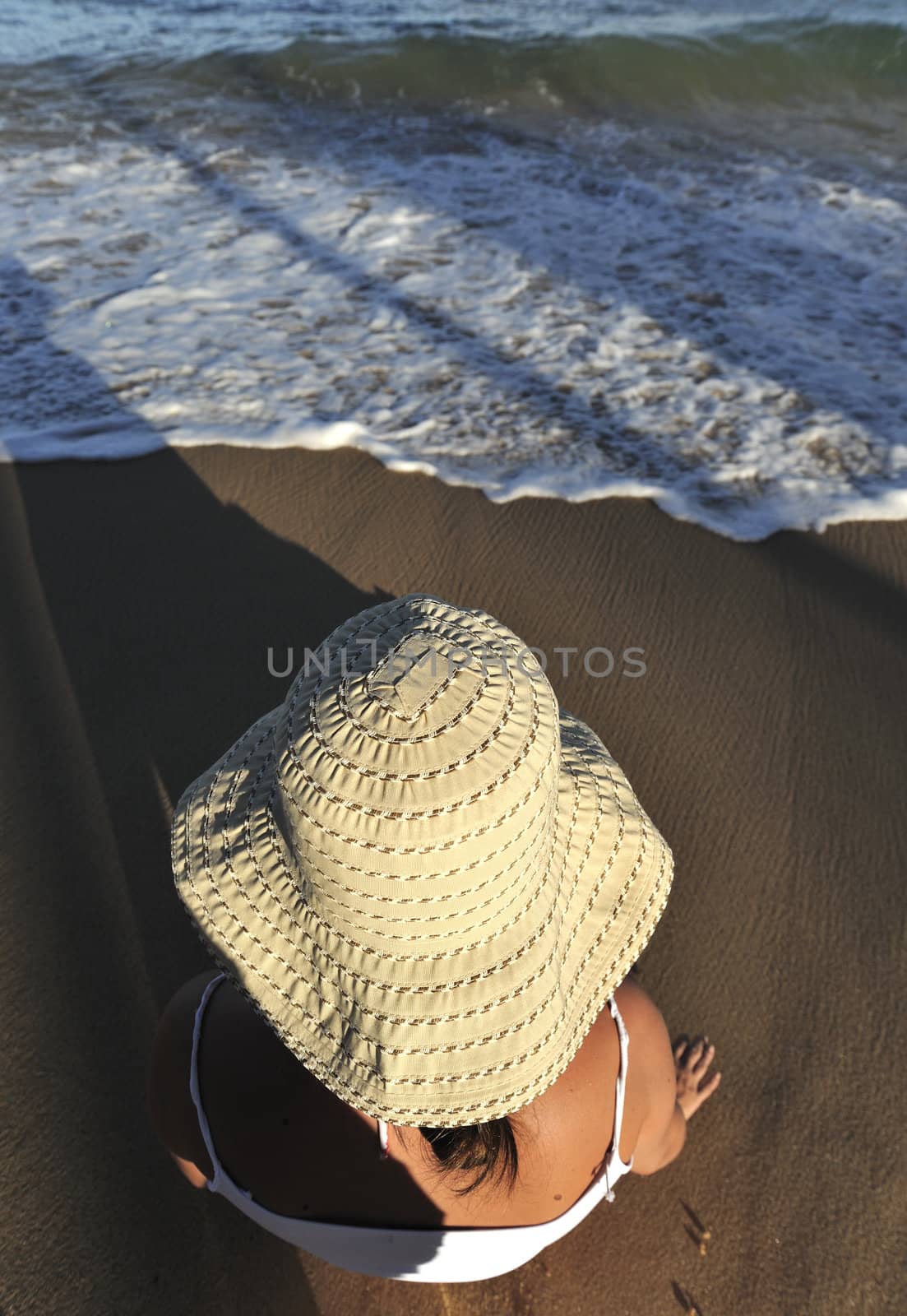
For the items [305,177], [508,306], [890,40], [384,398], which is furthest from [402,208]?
[890,40]

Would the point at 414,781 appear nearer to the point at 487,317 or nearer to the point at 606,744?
the point at 606,744

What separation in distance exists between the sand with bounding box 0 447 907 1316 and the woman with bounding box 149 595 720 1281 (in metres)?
0.45

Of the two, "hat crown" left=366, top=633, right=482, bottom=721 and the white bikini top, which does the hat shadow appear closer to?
the white bikini top

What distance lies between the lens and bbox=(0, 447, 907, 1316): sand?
1.75 m

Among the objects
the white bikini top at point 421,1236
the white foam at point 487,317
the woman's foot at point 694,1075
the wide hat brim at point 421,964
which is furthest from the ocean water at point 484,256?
the white bikini top at point 421,1236

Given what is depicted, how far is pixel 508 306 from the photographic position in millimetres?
4707

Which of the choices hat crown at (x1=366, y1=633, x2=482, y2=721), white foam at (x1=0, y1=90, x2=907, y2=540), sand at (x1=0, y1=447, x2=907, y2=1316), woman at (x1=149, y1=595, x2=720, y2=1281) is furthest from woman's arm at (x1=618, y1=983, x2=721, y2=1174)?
white foam at (x1=0, y1=90, x2=907, y2=540)

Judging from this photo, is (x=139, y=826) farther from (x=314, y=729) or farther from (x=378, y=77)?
(x=378, y=77)

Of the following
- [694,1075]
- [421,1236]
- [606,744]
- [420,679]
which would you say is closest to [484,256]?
[606,744]

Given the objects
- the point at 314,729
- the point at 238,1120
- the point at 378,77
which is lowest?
the point at 238,1120

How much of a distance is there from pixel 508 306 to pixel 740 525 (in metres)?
2.12

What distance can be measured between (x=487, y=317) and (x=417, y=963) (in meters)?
4.17

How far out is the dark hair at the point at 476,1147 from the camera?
1176 mm

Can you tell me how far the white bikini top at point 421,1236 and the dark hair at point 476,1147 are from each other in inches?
6.5
